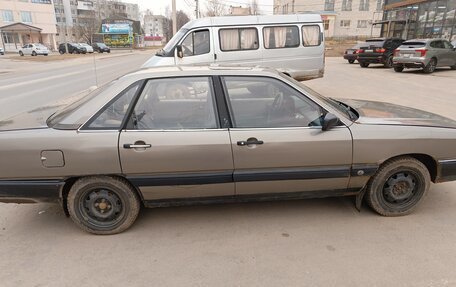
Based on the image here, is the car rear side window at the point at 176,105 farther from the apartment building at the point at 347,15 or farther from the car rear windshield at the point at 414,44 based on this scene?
the apartment building at the point at 347,15

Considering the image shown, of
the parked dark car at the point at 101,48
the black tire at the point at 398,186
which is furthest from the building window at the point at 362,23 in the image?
the black tire at the point at 398,186

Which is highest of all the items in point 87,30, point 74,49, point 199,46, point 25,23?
point 25,23

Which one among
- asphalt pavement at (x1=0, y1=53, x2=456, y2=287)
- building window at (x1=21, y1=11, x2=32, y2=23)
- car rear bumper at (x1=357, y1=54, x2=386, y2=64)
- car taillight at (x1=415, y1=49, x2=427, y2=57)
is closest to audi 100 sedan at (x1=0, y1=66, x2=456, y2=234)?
asphalt pavement at (x1=0, y1=53, x2=456, y2=287)

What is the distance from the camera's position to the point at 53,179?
2926mm

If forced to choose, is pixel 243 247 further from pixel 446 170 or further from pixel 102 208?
pixel 446 170

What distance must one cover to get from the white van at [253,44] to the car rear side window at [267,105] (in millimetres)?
5476

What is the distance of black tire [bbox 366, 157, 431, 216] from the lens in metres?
3.25

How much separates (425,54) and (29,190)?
16.9 metres

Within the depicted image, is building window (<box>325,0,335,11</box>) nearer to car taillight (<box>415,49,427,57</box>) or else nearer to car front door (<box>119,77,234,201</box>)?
car taillight (<box>415,49,427,57</box>)

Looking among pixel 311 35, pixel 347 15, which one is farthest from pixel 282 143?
pixel 347 15

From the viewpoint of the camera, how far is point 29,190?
2945 millimetres

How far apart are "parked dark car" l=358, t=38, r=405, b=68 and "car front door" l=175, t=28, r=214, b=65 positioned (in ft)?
43.3

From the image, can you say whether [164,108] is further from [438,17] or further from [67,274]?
[438,17]

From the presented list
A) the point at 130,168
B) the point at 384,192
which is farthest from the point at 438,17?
the point at 130,168
